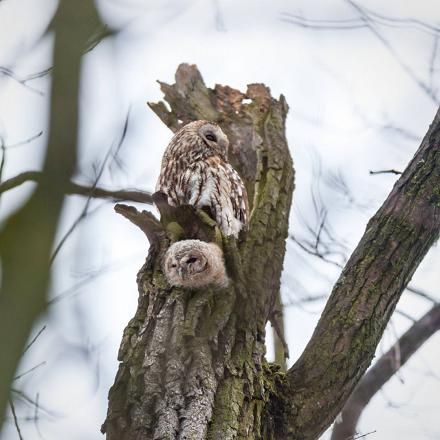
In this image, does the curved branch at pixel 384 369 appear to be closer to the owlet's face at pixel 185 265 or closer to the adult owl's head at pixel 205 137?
the owlet's face at pixel 185 265

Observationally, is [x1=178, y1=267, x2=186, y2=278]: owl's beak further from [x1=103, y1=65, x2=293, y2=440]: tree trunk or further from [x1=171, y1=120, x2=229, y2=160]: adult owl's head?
[x1=171, y1=120, x2=229, y2=160]: adult owl's head

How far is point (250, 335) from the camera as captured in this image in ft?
11.3

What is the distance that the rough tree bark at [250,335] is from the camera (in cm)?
305

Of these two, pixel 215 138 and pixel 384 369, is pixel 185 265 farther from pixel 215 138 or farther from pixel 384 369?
pixel 215 138

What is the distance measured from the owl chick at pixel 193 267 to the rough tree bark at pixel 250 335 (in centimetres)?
4

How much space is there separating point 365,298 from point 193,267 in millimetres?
777

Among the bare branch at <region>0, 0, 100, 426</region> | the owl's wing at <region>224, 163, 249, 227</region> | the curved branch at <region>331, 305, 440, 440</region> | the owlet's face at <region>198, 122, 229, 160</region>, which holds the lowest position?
the bare branch at <region>0, 0, 100, 426</region>

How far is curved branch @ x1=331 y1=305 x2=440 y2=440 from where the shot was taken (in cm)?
414

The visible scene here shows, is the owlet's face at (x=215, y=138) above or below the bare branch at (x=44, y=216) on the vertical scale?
above

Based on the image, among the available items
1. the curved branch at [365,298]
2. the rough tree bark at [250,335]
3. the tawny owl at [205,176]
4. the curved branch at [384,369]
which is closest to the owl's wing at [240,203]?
the tawny owl at [205,176]

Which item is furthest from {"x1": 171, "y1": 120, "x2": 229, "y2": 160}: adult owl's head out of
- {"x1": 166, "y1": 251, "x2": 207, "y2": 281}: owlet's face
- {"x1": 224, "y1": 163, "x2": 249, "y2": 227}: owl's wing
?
{"x1": 166, "y1": 251, "x2": 207, "y2": 281}: owlet's face

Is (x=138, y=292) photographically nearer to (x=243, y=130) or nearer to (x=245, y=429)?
(x=245, y=429)

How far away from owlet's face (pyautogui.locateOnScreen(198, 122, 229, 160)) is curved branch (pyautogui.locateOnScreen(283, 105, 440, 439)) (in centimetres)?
175

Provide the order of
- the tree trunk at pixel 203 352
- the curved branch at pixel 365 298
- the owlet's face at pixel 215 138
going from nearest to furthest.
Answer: the tree trunk at pixel 203 352 → the curved branch at pixel 365 298 → the owlet's face at pixel 215 138
